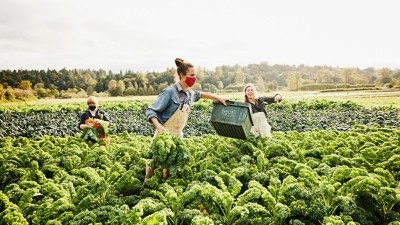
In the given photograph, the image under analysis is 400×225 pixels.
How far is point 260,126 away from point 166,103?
3146 millimetres

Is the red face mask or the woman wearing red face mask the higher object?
the red face mask

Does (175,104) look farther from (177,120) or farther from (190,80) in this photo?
(190,80)

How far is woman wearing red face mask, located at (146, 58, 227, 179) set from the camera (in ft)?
18.0

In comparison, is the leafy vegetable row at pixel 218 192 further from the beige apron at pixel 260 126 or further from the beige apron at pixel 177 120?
the beige apron at pixel 260 126

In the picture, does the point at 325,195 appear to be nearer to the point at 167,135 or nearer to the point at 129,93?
the point at 167,135

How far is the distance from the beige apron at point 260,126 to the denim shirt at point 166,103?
2538mm

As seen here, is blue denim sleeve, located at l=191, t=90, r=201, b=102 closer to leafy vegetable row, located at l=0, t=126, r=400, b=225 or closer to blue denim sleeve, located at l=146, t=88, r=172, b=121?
blue denim sleeve, located at l=146, t=88, r=172, b=121

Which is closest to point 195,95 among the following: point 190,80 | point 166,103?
point 190,80

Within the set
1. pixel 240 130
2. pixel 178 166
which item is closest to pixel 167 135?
pixel 178 166

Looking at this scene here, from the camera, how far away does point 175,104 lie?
559 centimetres

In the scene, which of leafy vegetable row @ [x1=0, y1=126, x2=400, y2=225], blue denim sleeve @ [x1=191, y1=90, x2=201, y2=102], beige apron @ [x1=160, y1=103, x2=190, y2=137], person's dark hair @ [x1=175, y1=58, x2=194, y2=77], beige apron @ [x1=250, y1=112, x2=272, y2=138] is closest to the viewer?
leafy vegetable row @ [x1=0, y1=126, x2=400, y2=225]

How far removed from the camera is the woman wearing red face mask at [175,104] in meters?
5.47

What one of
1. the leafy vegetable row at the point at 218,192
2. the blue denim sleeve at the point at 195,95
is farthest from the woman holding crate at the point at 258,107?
the blue denim sleeve at the point at 195,95

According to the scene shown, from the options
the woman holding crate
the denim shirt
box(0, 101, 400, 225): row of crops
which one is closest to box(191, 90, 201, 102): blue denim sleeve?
the denim shirt
